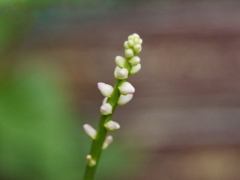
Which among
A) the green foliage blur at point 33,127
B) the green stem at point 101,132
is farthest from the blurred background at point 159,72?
the green stem at point 101,132

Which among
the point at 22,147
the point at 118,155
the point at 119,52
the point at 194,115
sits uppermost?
the point at 119,52

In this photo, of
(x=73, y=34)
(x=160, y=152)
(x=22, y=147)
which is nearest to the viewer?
(x=22, y=147)

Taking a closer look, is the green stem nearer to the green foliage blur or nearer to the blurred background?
the green foliage blur

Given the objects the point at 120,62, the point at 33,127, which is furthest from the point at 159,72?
the point at 120,62

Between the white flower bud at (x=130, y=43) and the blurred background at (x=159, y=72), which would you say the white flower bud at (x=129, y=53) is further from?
the blurred background at (x=159, y=72)

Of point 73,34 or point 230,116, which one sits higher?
point 73,34

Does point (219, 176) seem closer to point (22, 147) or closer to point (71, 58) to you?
point (71, 58)

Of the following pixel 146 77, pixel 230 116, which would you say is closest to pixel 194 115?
pixel 230 116

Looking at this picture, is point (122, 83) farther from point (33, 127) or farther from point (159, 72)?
point (159, 72)
